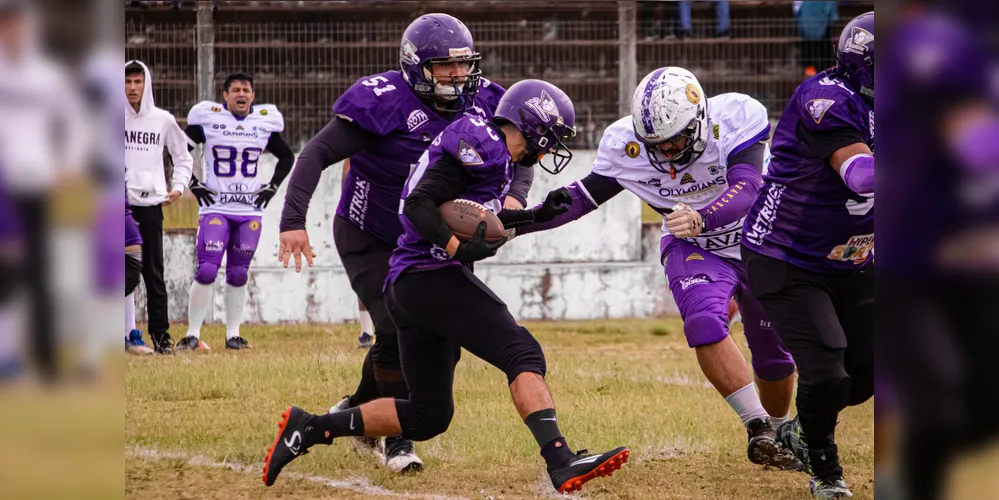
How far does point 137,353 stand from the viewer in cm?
872

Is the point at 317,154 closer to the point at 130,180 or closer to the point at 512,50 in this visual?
the point at 130,180

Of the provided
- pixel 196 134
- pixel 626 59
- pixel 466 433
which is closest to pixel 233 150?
pixel 196 134

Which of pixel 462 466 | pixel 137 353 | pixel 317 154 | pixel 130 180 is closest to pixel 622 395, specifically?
pixel 462 466

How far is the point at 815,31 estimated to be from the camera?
1332 centimetres

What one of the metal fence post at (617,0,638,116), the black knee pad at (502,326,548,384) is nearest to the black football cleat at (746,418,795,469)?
the black knee pad at (502,326,548,384)

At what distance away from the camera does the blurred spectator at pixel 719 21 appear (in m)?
13.9

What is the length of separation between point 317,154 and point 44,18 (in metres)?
Answer: 4.28

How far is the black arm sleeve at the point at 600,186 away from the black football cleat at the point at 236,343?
5.01 meters

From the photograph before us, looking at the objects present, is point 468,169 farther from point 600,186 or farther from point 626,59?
point 626,59

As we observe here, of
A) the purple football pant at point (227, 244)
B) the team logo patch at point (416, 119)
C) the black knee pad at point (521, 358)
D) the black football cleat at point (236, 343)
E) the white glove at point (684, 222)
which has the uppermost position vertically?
the team logo patch at point (416, 119)

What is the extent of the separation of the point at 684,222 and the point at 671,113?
20.6 inches

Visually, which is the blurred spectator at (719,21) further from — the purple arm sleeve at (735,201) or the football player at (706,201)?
the purple arm sleeve at (735,201)

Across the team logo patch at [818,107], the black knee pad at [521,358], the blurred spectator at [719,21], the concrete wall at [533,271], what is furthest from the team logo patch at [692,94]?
the blurred spectator at [719,21]

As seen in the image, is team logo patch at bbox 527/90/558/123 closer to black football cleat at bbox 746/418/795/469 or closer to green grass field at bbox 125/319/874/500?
green grass field at bbox 125/319/874/500
